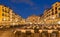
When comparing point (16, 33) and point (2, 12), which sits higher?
point (2, 12)

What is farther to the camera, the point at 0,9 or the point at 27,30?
the point at 0,9

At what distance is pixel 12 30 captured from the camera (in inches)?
345

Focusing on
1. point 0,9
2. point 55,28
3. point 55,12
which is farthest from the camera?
point 55,12

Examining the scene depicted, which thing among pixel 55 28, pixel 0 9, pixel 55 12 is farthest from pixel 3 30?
pixel 55 12

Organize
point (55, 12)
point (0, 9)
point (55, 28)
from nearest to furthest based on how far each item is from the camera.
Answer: point (55, 28) → point (0, 9) → point (55, 12)

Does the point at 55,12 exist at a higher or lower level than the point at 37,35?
higher

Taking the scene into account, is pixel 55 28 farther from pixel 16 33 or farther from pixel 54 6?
pixel 54 6

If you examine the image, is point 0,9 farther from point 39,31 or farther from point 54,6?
point 39,31

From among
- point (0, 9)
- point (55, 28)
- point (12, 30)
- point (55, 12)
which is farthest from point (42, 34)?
point (55, 12)

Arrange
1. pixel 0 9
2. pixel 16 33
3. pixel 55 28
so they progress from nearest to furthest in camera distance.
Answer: pixel 16 33, pixel 55 28, pixel 0 9

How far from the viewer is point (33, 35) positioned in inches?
337

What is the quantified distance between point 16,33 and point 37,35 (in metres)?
0.98

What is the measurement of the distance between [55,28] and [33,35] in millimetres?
1236

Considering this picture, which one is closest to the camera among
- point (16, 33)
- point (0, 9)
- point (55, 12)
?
point (16, 33)
